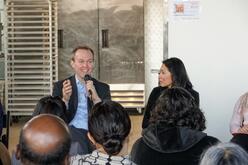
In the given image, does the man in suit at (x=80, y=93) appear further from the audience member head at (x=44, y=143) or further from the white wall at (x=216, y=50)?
the audience member head at (x=44, y=143)

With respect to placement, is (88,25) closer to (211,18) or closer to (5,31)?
(5,31)

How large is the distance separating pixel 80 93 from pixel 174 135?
5.75 ft

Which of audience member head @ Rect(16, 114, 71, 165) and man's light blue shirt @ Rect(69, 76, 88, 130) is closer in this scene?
audience member head @ Rect(16, 114, 71, 165)

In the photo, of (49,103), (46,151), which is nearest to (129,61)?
(49,103)

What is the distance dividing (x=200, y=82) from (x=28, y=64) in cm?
484

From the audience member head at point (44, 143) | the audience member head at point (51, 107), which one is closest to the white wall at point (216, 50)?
the audience member head at point (51, 107)

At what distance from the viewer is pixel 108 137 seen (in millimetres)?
2027

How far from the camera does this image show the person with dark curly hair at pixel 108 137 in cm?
200

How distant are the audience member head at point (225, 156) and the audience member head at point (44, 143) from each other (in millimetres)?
497

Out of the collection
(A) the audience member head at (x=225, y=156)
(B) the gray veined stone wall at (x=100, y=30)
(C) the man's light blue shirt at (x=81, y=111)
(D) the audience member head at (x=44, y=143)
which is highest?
(B) the gray veined stone wall at (x=100, y=30)

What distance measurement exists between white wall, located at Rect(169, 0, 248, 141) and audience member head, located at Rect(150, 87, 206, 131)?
2032mm

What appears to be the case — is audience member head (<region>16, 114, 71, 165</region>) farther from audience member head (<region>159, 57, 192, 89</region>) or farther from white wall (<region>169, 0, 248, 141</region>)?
white wall (<region>169, 0, 248, 141</region>)

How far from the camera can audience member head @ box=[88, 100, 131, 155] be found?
202 cm

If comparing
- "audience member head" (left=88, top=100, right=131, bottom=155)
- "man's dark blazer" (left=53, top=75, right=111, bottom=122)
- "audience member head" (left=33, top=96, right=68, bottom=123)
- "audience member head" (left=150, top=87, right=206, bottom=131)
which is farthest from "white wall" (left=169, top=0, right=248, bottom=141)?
"audience member head" (left=88, top=100, right=131, bottom=155)
